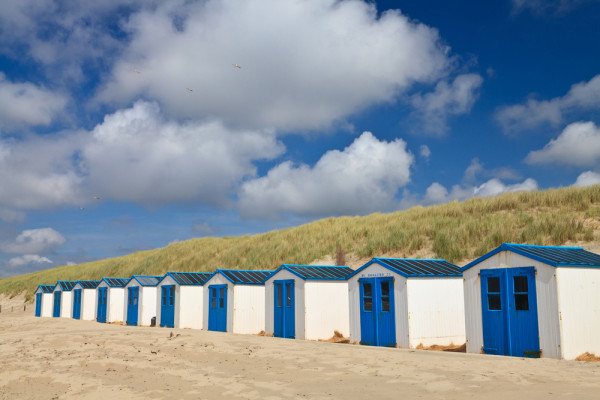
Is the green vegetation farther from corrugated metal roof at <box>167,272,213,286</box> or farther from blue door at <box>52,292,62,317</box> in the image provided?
blue door at <box>52,292,62,317</box>

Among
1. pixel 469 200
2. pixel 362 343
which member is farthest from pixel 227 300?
pixel 469 200

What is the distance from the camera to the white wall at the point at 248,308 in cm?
2509

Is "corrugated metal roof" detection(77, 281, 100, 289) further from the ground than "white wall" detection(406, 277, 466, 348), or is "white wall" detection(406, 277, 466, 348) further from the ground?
"corrugated metal roof" detection(77, 281, 100, 289)

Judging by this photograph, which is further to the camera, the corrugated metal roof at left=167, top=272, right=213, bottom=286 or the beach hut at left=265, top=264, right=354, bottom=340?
the corrugated metal roof at left=167, top=272, right=213, bottom=286

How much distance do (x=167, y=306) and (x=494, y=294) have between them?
65.2 ft

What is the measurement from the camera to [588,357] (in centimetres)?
1452

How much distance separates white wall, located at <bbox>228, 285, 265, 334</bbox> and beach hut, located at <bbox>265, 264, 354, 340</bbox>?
1.61 m

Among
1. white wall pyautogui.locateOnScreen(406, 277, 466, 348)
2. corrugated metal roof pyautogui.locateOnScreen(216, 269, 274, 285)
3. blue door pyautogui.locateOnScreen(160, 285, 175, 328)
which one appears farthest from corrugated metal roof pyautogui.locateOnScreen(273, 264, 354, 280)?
blue door pyautogui.locateOnScreen(160, 285, 175, 328)

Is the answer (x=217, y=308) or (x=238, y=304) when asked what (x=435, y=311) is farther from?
(x=217, y=308)

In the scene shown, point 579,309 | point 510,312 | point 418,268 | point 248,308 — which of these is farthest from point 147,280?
point 579,309

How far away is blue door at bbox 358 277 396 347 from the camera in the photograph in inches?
739

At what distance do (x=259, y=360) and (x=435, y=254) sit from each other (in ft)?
67.3

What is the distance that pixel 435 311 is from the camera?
18.9m

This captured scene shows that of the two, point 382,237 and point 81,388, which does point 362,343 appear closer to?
point 81,388
